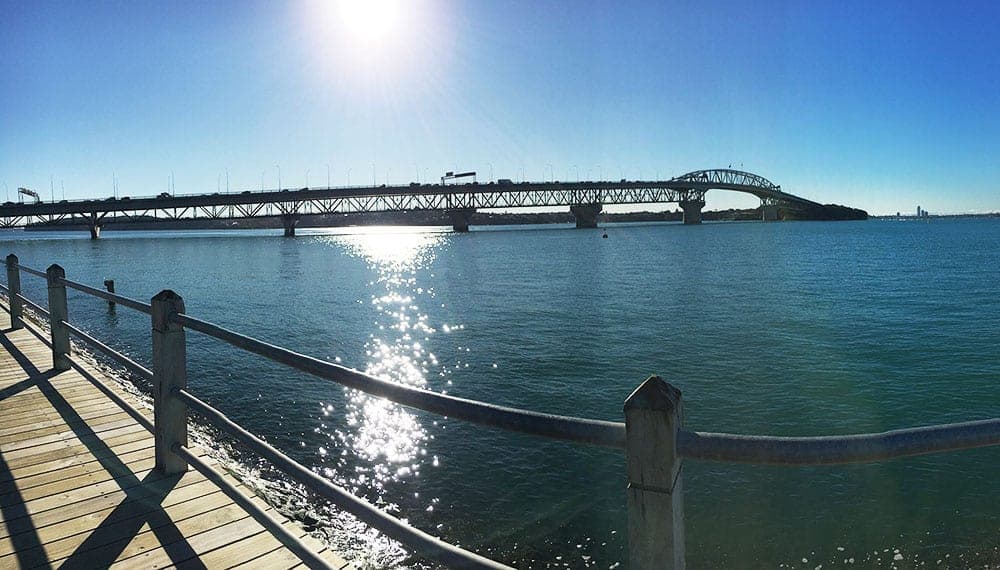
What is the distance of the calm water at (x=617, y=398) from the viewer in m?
8.81

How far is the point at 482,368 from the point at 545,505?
9057 mm

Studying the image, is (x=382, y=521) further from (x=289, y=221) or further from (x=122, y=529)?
(x=289, y=221)

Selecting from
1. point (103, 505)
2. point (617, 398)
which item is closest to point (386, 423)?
point (617, 398)

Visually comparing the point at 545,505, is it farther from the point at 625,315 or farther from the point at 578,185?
the point at 578,185

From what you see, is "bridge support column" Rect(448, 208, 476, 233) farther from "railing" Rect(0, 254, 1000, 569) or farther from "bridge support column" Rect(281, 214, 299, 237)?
"railing" Rect(0, 254, 1000, 569)

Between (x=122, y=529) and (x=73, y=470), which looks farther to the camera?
(x=73, y=470)

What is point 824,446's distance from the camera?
2.10 m

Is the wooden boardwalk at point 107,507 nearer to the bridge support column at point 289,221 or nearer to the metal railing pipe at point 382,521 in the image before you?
the metal railing pipe at point 382,521

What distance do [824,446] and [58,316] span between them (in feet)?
33.6

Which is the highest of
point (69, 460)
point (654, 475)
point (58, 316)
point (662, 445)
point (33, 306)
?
point (662, 445)

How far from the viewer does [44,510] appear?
492 centimetres

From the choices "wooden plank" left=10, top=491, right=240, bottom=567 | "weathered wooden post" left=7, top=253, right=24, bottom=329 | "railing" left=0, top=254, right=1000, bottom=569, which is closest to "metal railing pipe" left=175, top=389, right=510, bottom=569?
"railing" left=0, top=254, right=1000, bottom=569

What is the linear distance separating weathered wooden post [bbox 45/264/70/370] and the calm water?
297 centimetres

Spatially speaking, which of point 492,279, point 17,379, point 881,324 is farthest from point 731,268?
point 17,379
